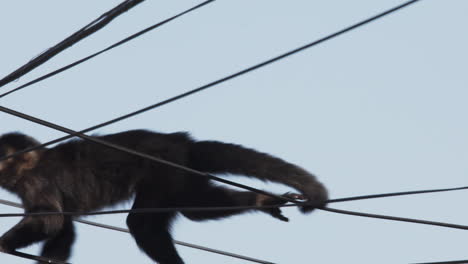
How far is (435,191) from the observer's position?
16.1 ft

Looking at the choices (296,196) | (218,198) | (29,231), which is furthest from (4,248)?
(296,196)

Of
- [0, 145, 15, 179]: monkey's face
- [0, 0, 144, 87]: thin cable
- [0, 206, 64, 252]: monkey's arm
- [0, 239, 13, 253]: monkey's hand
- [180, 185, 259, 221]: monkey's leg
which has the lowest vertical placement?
[0, 239, 13, 253]: monkey's hand

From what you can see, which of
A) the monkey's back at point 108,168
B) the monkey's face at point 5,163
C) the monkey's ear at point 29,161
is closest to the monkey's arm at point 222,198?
the monkey's back at point 108,168

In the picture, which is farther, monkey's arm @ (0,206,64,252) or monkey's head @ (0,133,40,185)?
monkey's head @ (0,133,40,185)

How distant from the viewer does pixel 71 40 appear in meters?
4.57

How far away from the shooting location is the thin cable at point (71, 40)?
424 cm

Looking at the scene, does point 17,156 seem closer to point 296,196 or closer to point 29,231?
point 29,231

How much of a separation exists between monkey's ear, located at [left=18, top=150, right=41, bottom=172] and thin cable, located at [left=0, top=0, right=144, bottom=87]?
304 cm

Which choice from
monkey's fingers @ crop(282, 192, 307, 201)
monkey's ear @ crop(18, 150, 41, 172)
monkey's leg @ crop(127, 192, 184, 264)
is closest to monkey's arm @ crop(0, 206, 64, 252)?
monkey's leg @ crop(127, 192, 184, 264)

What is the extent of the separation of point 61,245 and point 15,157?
96 cm

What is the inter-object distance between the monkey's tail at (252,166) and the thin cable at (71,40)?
222 cm

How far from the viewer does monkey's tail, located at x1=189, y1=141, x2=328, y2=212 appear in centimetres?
660

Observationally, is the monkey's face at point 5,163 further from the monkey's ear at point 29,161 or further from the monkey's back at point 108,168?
the monkey's back at point 108,168

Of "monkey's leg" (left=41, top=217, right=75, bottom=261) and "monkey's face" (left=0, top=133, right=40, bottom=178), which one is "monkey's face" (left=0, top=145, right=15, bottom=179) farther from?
"monkey's leg" (left=41, top=217, right=75, bottom=261)
